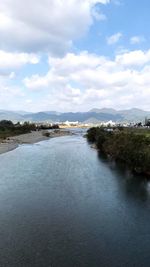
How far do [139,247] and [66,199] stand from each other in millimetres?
9542

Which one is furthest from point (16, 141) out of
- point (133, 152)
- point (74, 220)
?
point (74, 220)

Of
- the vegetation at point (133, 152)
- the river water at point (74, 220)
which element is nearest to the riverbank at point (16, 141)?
the vegetation at point (133, 152)

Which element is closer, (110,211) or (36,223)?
(36,223)

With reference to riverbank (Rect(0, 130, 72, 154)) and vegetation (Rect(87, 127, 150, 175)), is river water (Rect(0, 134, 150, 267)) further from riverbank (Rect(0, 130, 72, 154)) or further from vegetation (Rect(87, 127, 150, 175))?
riverbank (Rect(0, 130, 72, 154))

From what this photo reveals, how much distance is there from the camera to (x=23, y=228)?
1842cm

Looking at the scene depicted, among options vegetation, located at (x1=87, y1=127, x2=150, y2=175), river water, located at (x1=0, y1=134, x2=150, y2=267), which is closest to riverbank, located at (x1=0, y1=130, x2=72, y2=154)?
vegetation, located at (x1=87, y1=127, x2=150, y2=175)

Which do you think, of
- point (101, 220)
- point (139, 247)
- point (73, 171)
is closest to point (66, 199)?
point (101, 220)

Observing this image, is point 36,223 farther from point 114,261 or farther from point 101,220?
point 114,261

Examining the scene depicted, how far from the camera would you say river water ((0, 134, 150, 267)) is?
15094mm

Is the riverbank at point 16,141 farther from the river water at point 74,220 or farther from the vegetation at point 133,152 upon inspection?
the river water at point 74,220

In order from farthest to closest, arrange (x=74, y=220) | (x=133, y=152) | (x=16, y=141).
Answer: (x=16, y=141) < (x=133, y=152) < (x=74, y=220)

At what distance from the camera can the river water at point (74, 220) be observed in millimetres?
15094

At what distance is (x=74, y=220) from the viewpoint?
2011 centimetres

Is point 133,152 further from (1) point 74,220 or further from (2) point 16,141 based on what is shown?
(2) point 16,141
